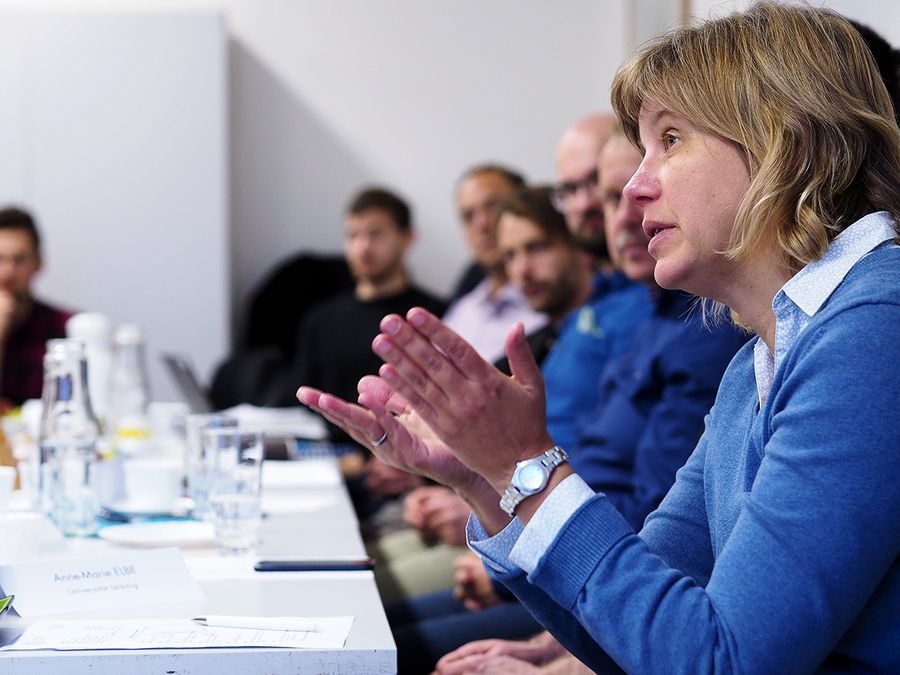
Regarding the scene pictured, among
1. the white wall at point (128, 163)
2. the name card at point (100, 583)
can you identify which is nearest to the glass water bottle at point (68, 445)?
the name card at point (100, 583)

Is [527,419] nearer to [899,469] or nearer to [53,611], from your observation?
[899,469]

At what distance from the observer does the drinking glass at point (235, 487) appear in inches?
61.7

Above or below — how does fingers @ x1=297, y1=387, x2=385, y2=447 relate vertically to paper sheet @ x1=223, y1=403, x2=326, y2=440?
above

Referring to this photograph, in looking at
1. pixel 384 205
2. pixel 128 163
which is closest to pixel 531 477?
pixel 384 205

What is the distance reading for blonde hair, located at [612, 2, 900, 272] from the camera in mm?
1066

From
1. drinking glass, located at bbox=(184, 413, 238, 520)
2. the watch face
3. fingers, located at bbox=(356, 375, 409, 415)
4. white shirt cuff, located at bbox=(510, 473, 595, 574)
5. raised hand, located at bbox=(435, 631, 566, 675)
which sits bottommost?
raised hand, located at bbox=(435, 631, 566, 675)

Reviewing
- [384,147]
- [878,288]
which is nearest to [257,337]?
[384,147]

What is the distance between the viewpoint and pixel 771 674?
0.92m

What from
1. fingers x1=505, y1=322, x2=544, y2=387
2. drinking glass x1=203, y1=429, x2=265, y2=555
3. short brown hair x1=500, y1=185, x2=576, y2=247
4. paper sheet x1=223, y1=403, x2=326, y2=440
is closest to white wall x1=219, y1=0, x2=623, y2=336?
paper sheet x1=223, y1=403, x2=326, y2=440

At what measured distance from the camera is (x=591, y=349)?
259 centimetres

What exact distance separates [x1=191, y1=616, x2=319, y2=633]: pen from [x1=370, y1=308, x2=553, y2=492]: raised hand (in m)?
0.25

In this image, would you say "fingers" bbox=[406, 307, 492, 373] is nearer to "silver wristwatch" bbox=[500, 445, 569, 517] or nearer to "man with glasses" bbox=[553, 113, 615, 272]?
"silver wristwatch" bbox=[500, 445, 569, 517]

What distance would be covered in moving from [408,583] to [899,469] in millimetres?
1562

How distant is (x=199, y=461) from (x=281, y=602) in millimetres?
597
